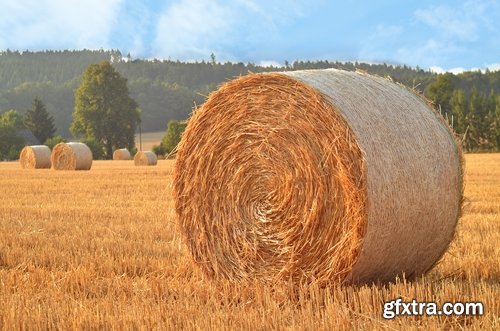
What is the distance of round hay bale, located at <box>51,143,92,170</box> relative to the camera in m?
28.4

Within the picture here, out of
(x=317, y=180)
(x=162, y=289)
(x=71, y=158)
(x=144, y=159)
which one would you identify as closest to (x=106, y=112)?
(x=144, y=159)

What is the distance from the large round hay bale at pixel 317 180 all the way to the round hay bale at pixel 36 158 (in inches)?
1002

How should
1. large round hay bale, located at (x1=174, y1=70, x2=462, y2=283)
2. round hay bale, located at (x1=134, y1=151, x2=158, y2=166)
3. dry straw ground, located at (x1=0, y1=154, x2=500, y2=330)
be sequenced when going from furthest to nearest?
round hay bale, located at (x1=134, y1=151, x2=158, y2=166) → large round hay bale, located at (x1=174, y1=70, x2=462, y2=283) → dry straw ground, located at (x1=0, y1=154, x2=500, y2=330)

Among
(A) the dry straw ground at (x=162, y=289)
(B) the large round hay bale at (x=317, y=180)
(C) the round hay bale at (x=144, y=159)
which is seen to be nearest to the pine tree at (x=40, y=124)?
(C) the round hay bale at (x=144, y=159)

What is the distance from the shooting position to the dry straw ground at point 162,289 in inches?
190

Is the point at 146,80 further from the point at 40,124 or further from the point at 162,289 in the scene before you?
the point at 162,289

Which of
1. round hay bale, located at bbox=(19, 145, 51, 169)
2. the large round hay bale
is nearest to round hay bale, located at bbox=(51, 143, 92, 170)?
round hay bale, located at bbox=(19, 145, 51, 169)

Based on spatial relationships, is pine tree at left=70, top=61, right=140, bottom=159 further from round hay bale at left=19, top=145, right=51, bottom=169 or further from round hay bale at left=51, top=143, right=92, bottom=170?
round hay bale at left=51, top=143, right=92, bottom=170

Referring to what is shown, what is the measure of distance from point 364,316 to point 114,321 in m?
1.59

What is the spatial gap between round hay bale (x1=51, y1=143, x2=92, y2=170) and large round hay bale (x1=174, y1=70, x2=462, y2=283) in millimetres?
22118

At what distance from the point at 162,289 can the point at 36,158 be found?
26469 millimetres

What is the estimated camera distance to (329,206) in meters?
5.94

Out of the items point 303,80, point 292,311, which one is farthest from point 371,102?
point 292,311

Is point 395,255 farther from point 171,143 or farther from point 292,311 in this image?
point 171,143
